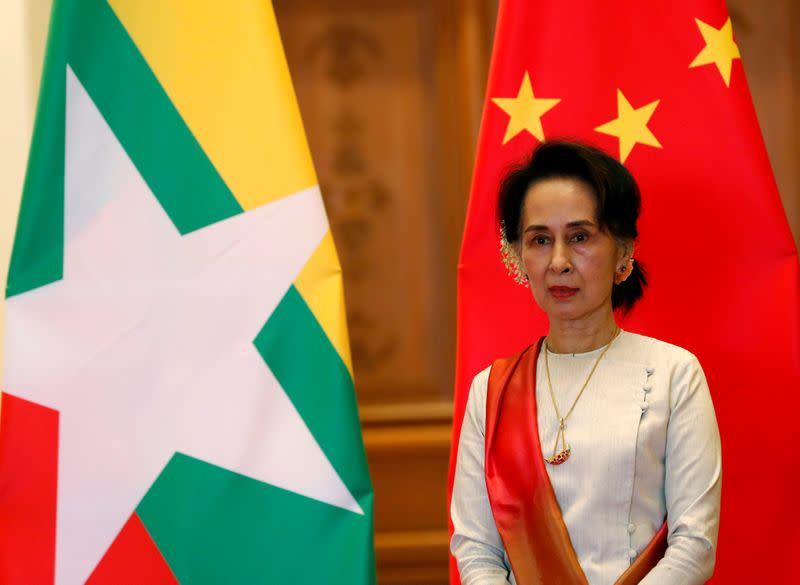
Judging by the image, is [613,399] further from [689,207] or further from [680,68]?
[680,68]

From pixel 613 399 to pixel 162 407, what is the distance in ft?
2.37

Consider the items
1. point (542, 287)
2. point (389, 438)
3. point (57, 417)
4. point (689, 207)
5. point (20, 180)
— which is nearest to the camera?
point (542, 287)

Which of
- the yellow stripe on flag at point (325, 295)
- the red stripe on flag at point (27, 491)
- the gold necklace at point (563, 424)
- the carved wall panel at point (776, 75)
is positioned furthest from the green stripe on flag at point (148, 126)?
the carved wall panel at point (776, 75)

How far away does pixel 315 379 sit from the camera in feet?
4.93

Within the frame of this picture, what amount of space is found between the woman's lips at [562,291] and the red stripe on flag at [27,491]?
816 mm

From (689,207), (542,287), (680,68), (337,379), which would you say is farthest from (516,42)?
(337,379)

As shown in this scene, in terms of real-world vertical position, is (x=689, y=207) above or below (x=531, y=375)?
above

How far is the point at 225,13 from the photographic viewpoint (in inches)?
61.0

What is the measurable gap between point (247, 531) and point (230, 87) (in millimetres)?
737

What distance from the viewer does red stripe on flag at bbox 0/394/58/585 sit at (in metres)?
1.44

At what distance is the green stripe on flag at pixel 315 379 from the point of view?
4.89 feet

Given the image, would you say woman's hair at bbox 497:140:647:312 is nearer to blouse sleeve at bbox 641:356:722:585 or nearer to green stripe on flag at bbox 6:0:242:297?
blouse sleeve at bbox 641:356:722:585

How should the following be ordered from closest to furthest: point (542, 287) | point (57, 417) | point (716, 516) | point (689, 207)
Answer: point (716, 516)
point (542, 287)
point (57, 417)
point (689, 207)

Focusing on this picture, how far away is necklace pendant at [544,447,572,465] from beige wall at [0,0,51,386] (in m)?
1.21
